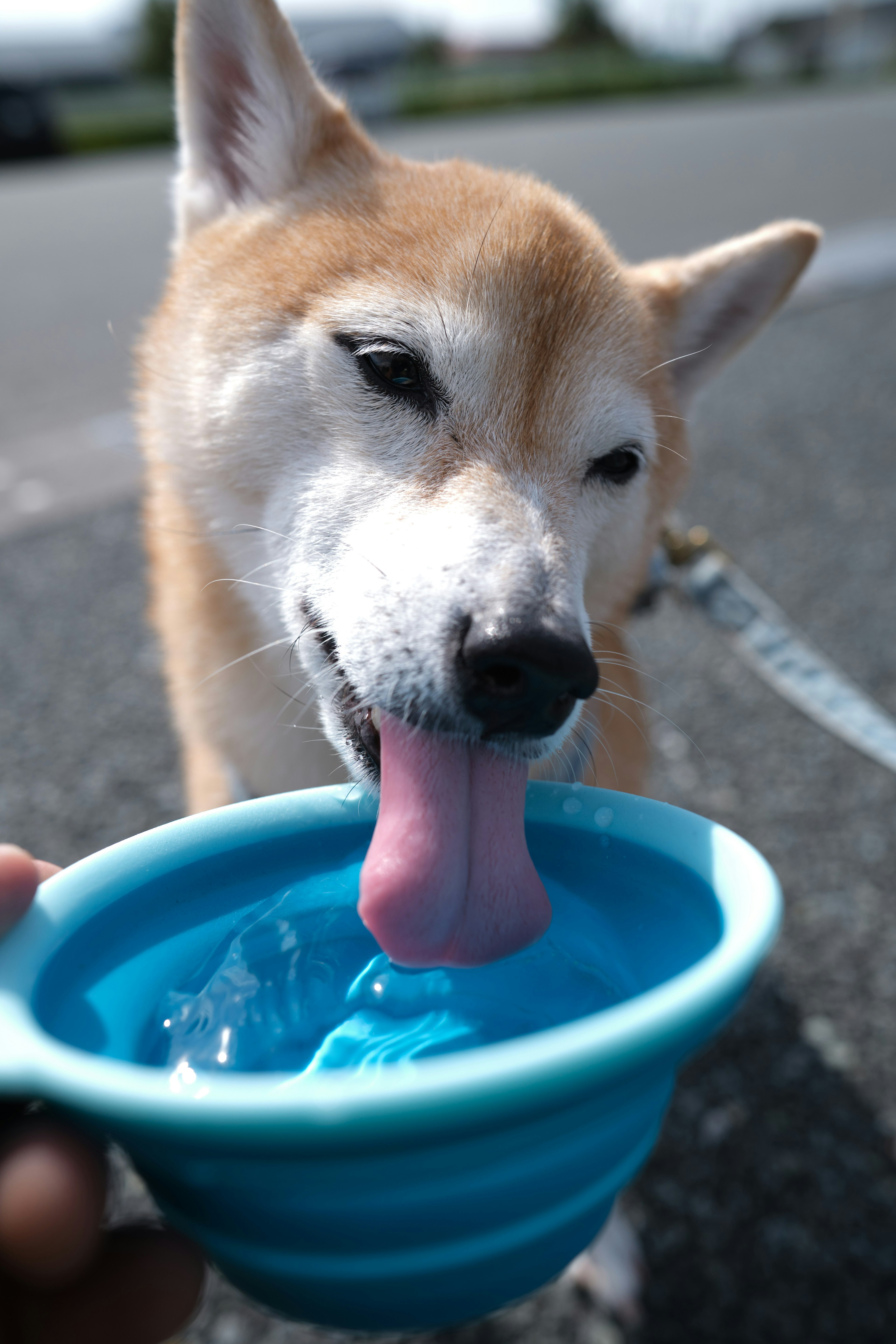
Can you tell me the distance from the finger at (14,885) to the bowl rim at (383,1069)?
1 cm

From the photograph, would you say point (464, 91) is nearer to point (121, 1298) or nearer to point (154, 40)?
point (154, 40)

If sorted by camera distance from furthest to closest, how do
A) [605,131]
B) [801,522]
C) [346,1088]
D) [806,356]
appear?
[605,131], [806,356], [801,522], [346,1088]

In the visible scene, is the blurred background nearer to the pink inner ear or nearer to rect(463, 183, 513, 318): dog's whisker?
the pink inner ear

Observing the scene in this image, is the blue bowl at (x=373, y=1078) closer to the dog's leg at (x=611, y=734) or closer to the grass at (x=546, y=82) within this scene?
the dog's leg at (x=611, y=734)

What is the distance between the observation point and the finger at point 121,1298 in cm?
84

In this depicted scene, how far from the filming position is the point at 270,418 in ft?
5.03

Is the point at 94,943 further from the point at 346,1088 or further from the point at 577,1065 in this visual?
the point at 577,1065

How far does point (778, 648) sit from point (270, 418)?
129 cm

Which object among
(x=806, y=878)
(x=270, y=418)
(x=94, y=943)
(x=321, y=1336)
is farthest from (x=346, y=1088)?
(x=806, y=878)

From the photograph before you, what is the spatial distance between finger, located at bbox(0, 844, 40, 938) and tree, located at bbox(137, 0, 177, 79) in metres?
45.6

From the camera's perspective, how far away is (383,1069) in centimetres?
92

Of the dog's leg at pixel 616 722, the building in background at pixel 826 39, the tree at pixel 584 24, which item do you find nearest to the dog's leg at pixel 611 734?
the dog's leg at pixel 616 722

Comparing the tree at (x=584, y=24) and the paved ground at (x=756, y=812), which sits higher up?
the tree at (x=584, y=24)

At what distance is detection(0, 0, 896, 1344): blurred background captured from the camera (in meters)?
1.68
